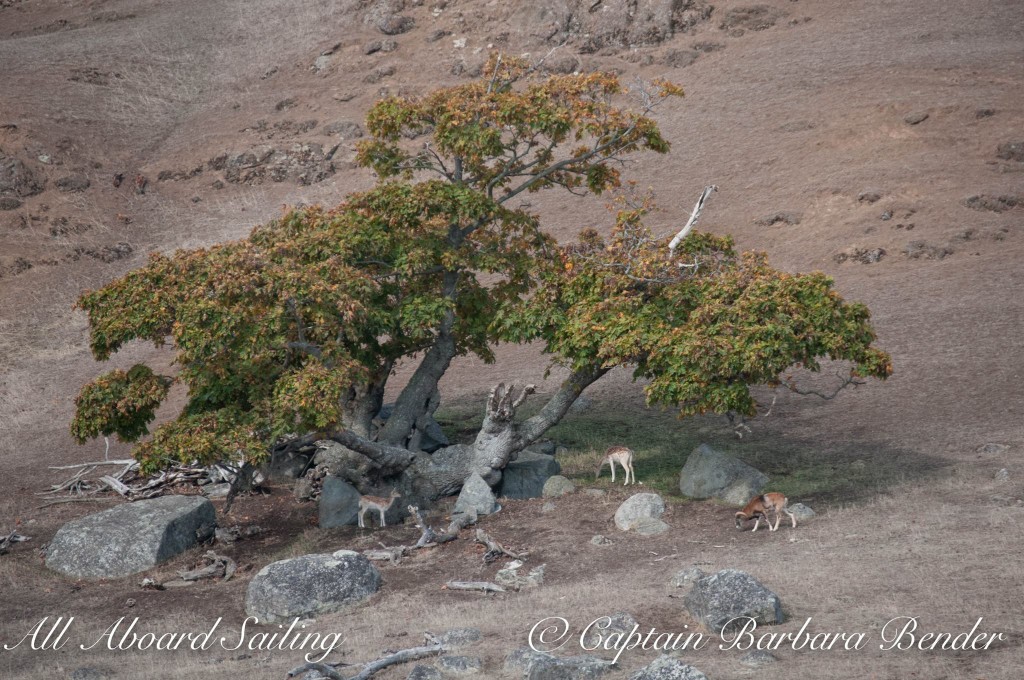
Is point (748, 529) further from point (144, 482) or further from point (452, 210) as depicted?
point (144, 482)

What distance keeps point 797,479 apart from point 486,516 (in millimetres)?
6354

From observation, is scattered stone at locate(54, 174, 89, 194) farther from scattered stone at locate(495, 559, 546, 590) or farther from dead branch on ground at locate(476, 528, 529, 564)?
scattered stone at locate(495, 559, 546, 590)

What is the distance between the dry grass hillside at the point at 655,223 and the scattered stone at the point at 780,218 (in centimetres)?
14

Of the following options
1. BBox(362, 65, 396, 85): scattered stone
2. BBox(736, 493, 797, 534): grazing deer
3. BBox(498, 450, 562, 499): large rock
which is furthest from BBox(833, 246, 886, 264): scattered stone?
BBox(362, 65, 396, 85): scattered stone

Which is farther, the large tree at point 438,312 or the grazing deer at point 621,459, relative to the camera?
the grazing deer at point 621,459

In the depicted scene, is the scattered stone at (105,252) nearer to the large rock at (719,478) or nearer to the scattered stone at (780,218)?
the scattered stone at (780,218)

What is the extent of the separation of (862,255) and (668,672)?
27.6 m

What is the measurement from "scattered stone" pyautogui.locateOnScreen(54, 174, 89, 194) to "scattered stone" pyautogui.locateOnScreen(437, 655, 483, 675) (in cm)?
4247

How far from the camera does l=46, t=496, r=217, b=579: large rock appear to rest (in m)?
18.4

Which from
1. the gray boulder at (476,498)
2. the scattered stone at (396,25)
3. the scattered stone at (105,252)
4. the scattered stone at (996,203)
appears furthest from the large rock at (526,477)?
the scattered stone at (396,25)

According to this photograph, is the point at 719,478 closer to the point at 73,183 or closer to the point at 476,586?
the point at 476,586

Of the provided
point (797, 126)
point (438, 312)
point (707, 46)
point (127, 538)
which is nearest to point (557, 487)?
point (438, 312)

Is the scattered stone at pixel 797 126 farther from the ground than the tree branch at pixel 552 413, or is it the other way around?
the tree branch at pixel 552 413

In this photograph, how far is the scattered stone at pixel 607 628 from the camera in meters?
12.3
